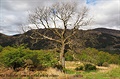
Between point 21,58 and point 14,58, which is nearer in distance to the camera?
point 21,58

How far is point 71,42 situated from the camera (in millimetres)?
37938

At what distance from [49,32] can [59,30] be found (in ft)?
7.10

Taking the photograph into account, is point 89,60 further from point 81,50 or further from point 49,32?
point 49,32

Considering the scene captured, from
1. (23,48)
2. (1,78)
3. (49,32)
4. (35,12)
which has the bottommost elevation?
(1,78)

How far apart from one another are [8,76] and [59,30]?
106 ft

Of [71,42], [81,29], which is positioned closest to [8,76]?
[71,42]

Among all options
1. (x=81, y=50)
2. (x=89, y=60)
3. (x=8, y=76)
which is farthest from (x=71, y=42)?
(x=8, y=76)

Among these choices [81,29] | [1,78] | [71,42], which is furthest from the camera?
[81,29]

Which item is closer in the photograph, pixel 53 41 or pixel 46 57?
pixel 46 57

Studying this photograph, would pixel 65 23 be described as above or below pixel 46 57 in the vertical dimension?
above

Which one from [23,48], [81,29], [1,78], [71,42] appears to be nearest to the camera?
[1,78]

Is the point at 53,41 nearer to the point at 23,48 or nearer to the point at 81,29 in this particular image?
the point at 81,29

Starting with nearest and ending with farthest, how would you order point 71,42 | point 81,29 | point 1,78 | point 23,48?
point 1,78 < point 23,48 < point 71,42 < point 81,29

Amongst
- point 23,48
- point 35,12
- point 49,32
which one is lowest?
point 23,48
